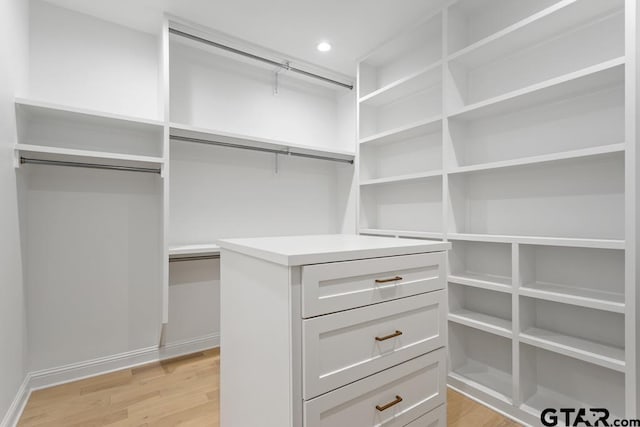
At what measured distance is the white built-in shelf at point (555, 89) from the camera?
4.67 ft

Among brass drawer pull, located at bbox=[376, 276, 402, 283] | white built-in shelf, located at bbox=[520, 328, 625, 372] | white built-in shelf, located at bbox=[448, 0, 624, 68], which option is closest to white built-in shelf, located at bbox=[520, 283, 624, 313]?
white built-in shelf, located at bbox=[520, 328, 625, 372]

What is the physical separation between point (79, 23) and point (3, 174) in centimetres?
130

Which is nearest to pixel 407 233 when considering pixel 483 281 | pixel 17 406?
pixel 483 281

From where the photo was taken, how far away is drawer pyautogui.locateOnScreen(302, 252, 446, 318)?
939mm

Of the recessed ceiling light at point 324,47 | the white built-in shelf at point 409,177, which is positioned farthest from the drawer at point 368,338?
the recessed ceiling light at point 324,47

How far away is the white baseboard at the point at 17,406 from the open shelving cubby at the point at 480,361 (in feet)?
8.08

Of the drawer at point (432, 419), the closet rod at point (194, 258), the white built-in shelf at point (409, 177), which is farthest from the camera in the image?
the closet rod at point (194, 258)

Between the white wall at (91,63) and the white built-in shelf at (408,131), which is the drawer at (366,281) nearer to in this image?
the white built-in shelf at (408,131)

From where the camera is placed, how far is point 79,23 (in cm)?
216

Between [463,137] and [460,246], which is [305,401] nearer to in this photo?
[460,246]

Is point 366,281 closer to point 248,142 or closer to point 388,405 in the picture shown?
point 388,405

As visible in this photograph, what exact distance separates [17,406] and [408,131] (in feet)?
9.84

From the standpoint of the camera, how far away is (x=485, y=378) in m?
1.99

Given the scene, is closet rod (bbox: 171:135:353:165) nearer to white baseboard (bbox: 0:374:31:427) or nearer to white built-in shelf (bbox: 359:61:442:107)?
white built-in shelf (bbox: 359:61:442:107)
